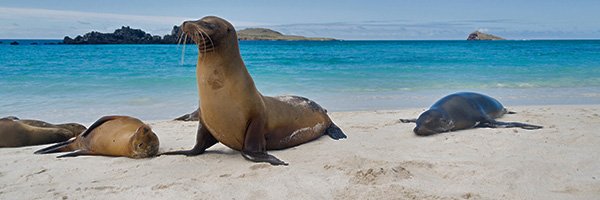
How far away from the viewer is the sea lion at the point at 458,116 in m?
5.98

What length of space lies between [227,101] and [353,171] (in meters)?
1.18

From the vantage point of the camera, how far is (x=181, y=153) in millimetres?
4879

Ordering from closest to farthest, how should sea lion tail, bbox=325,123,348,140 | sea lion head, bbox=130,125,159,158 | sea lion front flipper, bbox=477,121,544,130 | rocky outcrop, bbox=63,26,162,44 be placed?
sea lion head, bbox=130,125,159,158, sea lion tail, bbox=325,123,348,140, sea lion front flipper, bbox=477,121,544,130, rocky outcrop, bbox=63,26,162,44

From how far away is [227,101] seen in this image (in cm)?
455

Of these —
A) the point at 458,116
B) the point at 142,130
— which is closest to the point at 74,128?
the point at 142,130

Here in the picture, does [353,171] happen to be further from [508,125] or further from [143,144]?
[508,125]

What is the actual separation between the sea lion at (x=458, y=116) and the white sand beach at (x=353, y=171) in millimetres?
334

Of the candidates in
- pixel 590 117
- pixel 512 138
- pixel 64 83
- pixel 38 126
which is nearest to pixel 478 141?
pixel 512 138

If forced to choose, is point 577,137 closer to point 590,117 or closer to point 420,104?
point 590,117

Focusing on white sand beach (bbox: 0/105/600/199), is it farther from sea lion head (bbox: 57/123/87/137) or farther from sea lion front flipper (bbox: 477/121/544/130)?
sea lion head (bbox: 57/123/87/137)

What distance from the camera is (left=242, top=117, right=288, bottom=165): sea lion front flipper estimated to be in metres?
4.48

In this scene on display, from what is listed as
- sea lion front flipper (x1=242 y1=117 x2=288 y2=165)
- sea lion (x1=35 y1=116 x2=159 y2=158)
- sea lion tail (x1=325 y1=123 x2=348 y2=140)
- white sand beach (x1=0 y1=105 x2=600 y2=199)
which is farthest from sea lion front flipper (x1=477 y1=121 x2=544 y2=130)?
sea lion (x1=35 y1=116 x2=159 y2=158)

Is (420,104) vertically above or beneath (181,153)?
beneath

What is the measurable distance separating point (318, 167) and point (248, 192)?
75 centimetres
